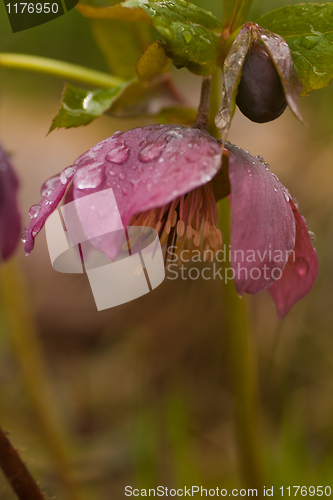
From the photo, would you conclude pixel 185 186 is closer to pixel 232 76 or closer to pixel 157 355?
pixel 232 76

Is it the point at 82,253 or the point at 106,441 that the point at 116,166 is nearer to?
the point at 82,253

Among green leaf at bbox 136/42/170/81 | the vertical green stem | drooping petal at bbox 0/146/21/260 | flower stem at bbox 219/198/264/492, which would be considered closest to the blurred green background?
the vertical green stem

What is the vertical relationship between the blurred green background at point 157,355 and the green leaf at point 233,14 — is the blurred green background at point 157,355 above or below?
below

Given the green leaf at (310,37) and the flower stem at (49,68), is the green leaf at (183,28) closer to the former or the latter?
Result: the green leaf at (310,37)

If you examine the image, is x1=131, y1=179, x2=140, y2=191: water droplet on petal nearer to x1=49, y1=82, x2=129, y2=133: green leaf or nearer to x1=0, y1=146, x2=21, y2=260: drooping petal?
x1=49, y1=82, x2=129, y2=133: green leaf

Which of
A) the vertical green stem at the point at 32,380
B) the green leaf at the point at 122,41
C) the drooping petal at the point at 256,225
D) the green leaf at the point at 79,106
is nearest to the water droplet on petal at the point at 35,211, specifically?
the green leaf at the point at 79,106
